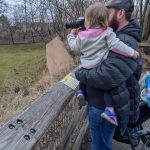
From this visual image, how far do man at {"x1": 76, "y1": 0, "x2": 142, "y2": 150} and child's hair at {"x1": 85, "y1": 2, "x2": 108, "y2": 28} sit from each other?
0.23 m

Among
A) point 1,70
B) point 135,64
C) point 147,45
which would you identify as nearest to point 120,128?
point 135,64

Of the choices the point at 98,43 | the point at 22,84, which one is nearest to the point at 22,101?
the point at 98,43

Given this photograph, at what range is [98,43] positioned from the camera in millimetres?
2914

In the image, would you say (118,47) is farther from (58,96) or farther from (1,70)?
(1,70)

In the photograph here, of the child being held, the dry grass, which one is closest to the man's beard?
the child being held

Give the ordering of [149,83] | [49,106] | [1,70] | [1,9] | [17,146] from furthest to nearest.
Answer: [1,9] → [1,70] → [149,83] → [49,106] → [17,146]

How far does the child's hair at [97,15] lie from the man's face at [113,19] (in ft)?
0.77

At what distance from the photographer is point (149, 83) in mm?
3621

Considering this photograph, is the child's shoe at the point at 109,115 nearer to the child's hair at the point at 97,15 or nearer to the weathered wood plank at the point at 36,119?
the weathered wood plank at the point at 36,119

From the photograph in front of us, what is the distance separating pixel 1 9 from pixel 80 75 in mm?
41877

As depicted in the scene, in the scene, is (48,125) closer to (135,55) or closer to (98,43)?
(98,43)

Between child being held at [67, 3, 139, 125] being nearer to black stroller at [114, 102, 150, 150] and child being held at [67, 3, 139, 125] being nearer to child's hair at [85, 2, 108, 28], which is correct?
child's hair at [85, 2, 108, 28]

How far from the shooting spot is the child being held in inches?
114

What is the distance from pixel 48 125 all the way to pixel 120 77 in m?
0.68
